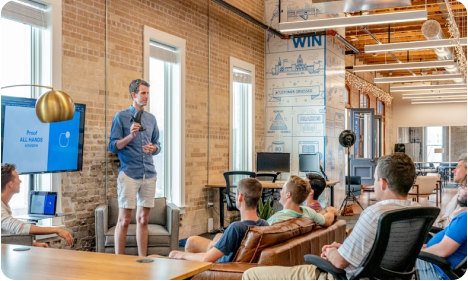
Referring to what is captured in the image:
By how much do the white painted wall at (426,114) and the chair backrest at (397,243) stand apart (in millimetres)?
22265

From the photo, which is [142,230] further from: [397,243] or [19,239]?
[397,243]

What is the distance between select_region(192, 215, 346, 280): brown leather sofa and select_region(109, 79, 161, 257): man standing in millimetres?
Result: 2413

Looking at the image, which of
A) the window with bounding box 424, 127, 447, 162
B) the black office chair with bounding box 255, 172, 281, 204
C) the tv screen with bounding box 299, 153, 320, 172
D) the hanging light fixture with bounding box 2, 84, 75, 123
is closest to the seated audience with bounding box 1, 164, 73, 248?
the hanging light fixture with bounding box 2, 84, 75, 123

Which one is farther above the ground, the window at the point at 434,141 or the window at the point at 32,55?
the window at the point at 32,55

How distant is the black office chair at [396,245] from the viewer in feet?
8.98

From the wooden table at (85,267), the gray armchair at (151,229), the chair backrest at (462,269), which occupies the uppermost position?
the wooden table at (85,267)

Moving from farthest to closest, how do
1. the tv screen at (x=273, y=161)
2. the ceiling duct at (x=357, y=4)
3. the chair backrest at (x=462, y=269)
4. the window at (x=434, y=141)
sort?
the window at (x=434, y=141)
the tv screen at (x=273, y=161)
the ceiling duct at (x=357, y=4)
the chair backrest at (x=462, y=269)

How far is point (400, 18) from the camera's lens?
27.2ft

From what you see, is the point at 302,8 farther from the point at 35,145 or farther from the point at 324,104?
the point at 35,145

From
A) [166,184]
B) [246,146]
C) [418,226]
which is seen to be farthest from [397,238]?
[246,146]

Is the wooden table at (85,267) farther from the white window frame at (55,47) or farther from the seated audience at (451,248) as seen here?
the white window frame at (55,47)

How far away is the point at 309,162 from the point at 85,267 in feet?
26.2

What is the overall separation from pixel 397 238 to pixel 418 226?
5.6 inches

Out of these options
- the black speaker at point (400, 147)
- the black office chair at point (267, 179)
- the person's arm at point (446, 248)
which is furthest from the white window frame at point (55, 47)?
the black speaker at point (400, 147)
